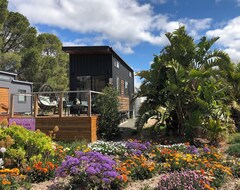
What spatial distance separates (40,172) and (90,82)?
10.7 m

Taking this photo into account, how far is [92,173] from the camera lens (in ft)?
13.4

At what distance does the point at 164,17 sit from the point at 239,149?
25.1 ft

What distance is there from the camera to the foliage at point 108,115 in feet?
35.0

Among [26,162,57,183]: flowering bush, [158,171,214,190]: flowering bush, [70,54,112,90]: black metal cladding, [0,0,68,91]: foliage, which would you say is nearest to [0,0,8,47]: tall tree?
[0,0,68,91]: foliage

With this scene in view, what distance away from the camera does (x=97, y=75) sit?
15.4m

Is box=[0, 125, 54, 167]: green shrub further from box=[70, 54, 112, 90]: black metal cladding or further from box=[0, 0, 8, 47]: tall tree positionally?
box=[0, 0, 8, 47]: tall tree

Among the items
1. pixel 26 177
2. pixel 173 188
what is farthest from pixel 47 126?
pixel 173 188

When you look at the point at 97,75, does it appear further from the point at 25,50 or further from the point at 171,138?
the point at 25,50

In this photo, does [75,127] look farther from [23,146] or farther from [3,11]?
[3,11]

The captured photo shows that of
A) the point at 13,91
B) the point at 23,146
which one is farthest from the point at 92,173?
the point at 13,91

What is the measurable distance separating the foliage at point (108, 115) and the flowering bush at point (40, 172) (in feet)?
17.7

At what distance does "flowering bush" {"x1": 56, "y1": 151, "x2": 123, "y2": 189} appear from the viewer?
13.6ft

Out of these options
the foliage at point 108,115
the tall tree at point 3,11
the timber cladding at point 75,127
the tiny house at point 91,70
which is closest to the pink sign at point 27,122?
the timber cladding at point 75,127

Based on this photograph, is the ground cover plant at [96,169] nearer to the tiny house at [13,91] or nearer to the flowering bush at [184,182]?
the flowering bush at [184,182]
